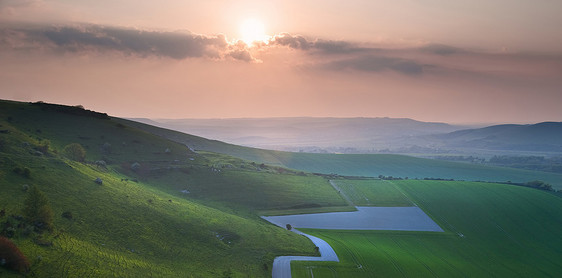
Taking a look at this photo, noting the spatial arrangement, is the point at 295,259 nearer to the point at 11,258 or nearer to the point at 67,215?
the point at 67,215

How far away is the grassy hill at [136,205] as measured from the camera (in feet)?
197

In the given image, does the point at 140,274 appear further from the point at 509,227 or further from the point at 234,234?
the point at 509,227

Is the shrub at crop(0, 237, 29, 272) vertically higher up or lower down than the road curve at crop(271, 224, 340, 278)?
higher up

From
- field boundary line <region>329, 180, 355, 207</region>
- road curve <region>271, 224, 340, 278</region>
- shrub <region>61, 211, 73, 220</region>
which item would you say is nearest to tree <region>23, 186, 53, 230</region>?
shrub <region>61, 211, 73, 220</region>

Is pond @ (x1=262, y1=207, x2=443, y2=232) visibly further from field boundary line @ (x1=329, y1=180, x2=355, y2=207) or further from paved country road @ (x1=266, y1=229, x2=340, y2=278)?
paved country road @ (x1=266, y1=229, x2=340, y2=278)

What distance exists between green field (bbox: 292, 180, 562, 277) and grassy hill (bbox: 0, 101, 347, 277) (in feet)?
46.6

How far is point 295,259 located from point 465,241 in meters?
63.2

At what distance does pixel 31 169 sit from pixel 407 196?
138 m

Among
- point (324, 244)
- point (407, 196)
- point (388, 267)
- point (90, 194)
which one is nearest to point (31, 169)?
point (90, 194)

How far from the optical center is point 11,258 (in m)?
46.2

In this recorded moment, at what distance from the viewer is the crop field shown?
153000 millimetres

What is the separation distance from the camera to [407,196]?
164 meters

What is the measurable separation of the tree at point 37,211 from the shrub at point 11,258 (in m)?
13.9

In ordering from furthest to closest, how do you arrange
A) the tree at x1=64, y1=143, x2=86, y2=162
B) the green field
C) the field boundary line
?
the field boundary line < the tree at x1=64, y1=143, x2=86, y2=162 < the green field
